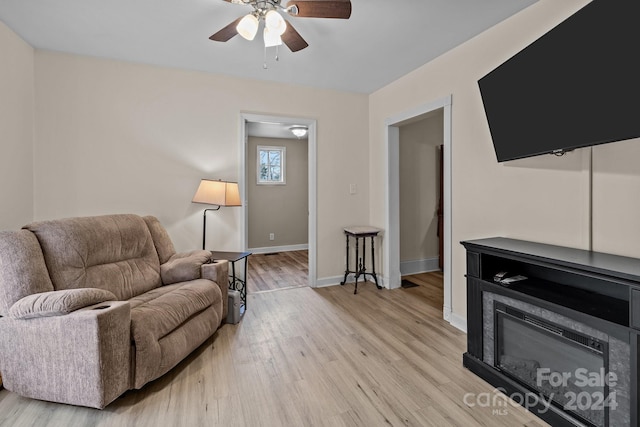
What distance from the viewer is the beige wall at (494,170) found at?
1.99m

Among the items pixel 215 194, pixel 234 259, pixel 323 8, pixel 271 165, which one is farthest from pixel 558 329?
pixel 271 165

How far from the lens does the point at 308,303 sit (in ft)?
11.2

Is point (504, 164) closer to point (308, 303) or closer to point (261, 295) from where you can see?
point (308, 303)

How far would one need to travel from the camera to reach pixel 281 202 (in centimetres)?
650

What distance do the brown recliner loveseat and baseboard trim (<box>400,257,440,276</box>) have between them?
118 inches

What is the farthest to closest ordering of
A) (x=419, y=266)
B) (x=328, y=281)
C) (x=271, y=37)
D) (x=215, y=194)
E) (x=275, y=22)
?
(x=419, y=266), (x=328, y=281), (x=215, y=194), (x=271, y=37), (x=275, y=22)

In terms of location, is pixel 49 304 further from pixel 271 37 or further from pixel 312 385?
pixel 271 37

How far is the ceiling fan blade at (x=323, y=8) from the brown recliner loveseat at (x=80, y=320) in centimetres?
199

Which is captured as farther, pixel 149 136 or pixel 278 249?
pixel 278 249

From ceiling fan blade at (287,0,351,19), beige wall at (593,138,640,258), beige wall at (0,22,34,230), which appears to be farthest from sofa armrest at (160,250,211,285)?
beige wall at (593,138,640,258)

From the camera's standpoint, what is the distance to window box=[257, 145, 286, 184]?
20.7ft

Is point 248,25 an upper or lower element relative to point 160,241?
upper

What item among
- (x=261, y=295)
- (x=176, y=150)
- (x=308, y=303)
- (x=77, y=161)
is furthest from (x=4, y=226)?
(x=308, y=303)

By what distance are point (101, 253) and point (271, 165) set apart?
4.34 meters
